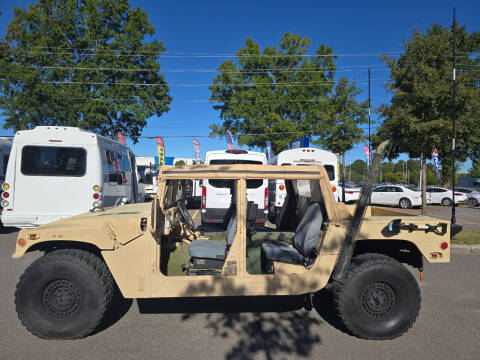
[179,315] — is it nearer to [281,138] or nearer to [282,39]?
[281,138]

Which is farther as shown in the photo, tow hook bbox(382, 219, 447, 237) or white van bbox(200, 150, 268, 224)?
white van bbox(200, 150, 268, 224)

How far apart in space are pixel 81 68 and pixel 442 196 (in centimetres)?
2482

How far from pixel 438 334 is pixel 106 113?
23.6m

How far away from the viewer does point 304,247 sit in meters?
3.62

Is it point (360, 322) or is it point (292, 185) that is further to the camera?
point (292, 185)

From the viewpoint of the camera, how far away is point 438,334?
3430 mm

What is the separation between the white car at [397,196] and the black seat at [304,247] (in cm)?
1661

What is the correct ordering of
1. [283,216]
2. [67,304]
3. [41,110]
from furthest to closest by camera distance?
[41,110] < [283,216] < [67,304]

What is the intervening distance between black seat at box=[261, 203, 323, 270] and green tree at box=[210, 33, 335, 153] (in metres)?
23.5

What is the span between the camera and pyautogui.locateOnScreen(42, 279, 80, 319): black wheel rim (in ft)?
10.6

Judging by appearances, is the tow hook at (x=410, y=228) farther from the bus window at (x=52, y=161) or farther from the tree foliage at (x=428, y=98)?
the tree foliage at (x=428, y=98)

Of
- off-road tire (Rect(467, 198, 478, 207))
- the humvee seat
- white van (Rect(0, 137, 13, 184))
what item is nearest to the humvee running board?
the humvee seat

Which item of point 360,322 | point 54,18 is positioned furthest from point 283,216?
point 54,18

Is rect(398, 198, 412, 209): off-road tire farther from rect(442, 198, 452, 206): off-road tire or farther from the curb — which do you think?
the curb
